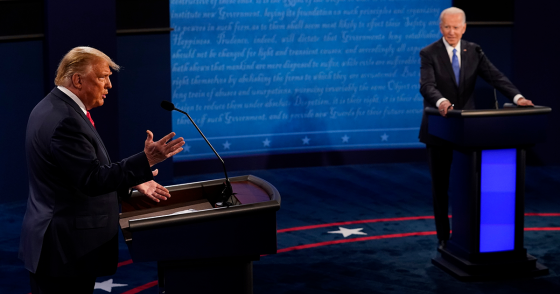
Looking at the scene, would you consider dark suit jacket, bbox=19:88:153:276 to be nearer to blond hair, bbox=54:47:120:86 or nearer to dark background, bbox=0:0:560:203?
blond hair, bbox=54:47:120:86

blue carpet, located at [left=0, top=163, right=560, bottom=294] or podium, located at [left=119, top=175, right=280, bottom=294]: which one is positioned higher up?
podium, located at [left=119, top=175, right=280, bottom=294]

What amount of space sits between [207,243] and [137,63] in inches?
188

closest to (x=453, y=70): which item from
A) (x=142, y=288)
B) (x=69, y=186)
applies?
(x=142, y=288)

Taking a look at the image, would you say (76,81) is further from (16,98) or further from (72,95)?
(16,98)

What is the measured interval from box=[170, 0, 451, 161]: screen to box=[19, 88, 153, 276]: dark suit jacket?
4994 millimetres

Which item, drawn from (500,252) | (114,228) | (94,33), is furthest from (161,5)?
(114,228)

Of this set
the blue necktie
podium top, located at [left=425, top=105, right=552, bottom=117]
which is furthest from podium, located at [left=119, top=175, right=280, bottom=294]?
the blue necktie

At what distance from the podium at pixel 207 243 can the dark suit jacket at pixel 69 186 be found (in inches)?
5.7

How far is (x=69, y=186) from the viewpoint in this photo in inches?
105

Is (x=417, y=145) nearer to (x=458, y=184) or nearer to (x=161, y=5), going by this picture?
(x=161, y=5)

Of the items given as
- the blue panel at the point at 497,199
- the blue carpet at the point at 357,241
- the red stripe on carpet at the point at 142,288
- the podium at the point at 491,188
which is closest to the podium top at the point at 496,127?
the podium at the point at 491,188

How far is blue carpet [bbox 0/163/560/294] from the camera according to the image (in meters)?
4.43

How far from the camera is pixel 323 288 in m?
4.40

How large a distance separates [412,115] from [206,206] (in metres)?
5.54
